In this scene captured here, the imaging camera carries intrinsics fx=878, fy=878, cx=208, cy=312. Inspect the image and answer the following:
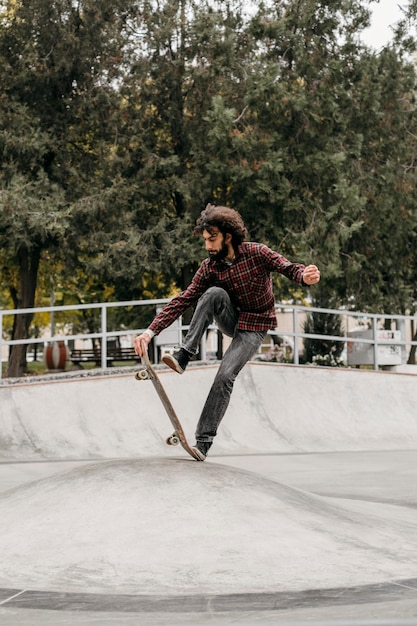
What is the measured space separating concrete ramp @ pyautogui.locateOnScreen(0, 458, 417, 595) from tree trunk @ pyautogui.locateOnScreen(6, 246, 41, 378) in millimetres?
21117

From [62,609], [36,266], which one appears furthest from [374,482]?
[36,266]

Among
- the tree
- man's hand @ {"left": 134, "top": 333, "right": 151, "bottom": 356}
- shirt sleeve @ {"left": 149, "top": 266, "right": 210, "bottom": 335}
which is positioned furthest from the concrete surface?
the tree

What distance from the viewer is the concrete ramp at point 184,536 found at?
4.23 m

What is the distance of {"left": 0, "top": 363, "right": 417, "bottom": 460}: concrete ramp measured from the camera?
41.5 feet

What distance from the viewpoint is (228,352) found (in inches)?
234

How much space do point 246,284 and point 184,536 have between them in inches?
72.7

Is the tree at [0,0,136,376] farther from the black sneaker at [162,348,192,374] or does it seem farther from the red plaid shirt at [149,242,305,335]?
the black sneaker at [162,348,192,374]

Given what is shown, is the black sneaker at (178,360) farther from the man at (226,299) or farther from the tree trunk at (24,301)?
the tree trunk at (24,301)

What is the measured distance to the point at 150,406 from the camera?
13766 mm

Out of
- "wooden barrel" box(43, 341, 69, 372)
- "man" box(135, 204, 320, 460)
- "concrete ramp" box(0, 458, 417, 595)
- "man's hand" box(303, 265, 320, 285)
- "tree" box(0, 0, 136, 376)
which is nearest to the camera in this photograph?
"concrete ramp" box(0, 458, 417, 595)

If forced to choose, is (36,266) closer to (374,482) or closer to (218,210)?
(374,482)

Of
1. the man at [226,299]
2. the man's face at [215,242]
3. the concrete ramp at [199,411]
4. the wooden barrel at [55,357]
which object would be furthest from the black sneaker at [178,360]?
the wooden barrel at [55,357]

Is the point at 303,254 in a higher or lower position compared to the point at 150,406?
higher

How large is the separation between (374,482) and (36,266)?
20544 millimetres
